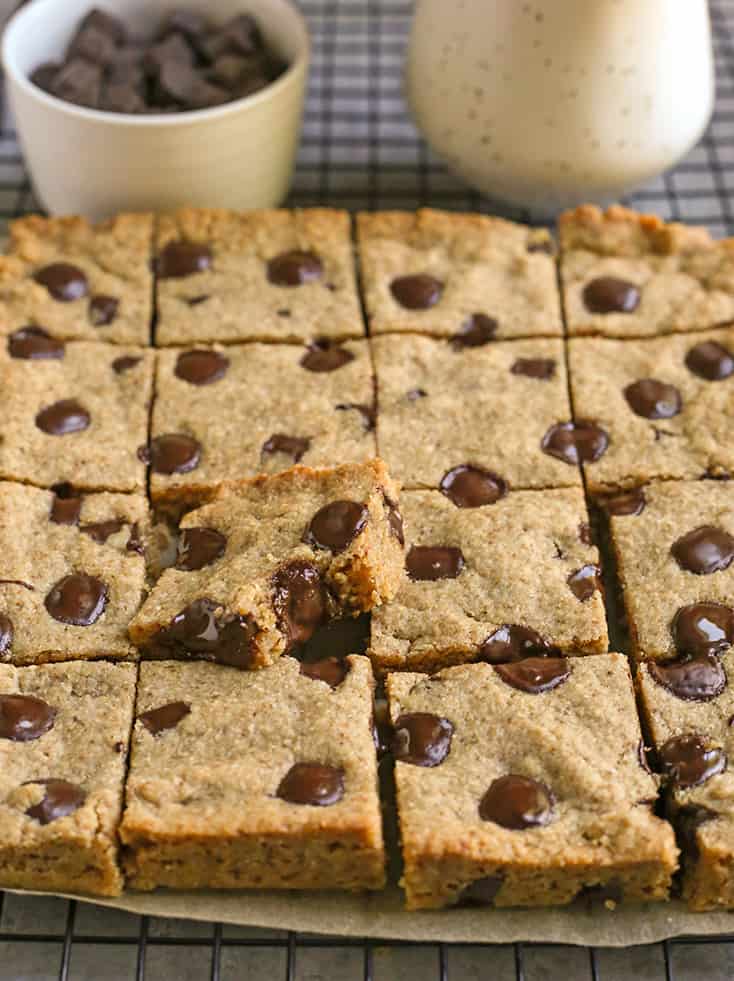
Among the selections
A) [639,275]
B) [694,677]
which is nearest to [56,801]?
[694,677]

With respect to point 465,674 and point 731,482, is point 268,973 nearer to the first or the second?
point 465,674

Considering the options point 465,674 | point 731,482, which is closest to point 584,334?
point 731,482

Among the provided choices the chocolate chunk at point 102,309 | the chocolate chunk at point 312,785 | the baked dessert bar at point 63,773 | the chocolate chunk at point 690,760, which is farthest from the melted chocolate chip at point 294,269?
the chocolate chunk at point 690,760

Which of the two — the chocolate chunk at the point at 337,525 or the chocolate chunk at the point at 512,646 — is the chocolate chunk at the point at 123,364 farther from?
the chocolate chunk at the point at 512,646

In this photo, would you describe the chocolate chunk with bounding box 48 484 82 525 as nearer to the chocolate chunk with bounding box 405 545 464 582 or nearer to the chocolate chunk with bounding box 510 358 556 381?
the chocolate chunk with bounding box 405 545 464 582

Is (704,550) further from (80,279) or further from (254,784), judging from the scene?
(80,279)

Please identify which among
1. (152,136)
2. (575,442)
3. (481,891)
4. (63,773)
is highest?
(152,136)
